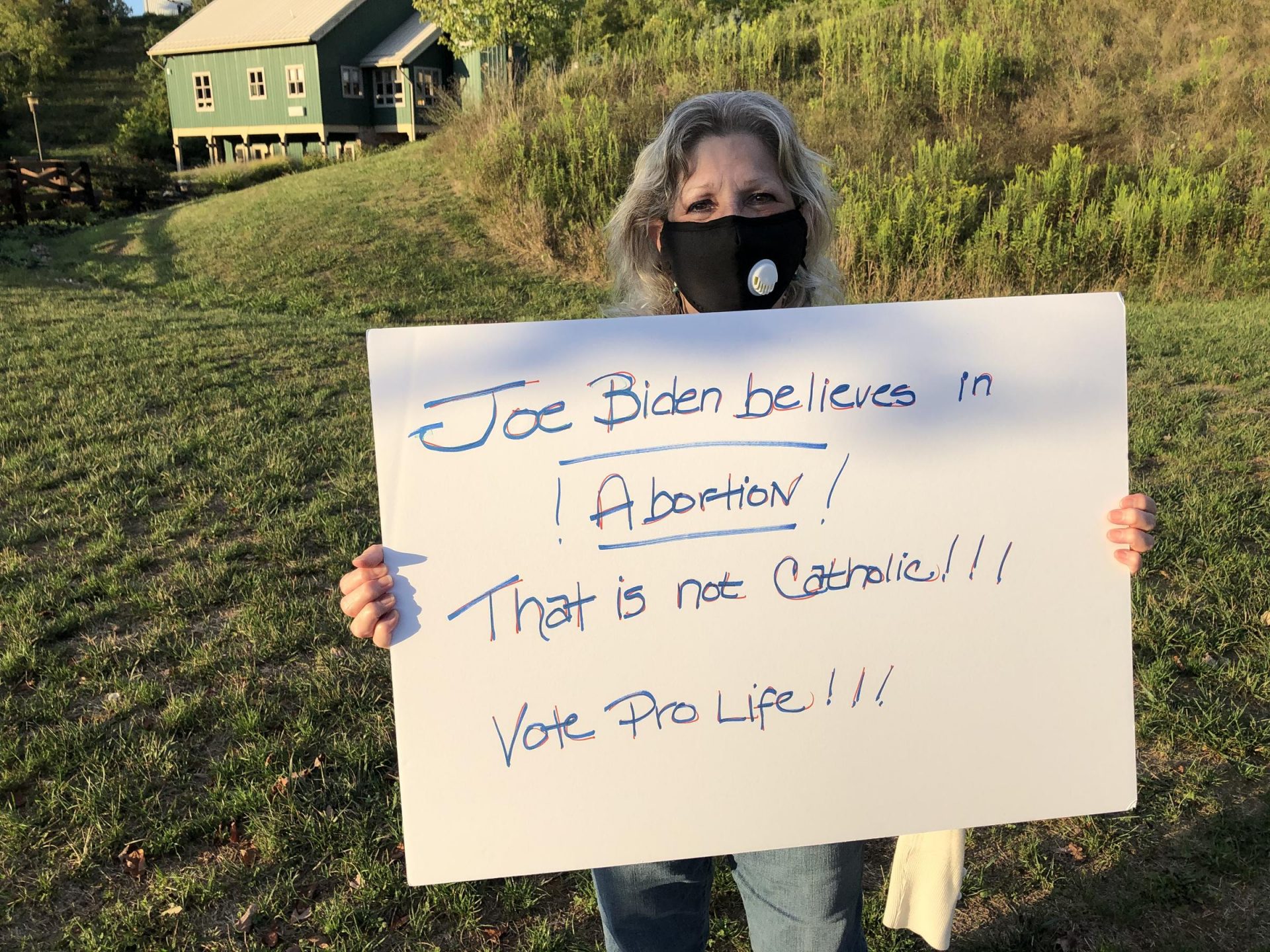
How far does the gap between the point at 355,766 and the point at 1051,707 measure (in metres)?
2.30

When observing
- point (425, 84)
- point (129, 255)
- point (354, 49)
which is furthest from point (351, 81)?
point (129, 255)

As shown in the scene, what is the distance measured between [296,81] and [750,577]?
30.7m

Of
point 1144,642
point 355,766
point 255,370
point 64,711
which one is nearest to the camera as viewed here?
point 355,766

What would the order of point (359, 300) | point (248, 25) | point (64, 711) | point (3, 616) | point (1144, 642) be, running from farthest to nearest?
point (248, 25) < point (359, 300) < point (3, 616) < point (1144, 642) < point (64, 711)

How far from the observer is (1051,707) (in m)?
1.47

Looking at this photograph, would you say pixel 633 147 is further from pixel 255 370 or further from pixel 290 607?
pixel 290 607

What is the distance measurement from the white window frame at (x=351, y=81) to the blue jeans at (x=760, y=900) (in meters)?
30.4

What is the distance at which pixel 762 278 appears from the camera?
179 centimetres

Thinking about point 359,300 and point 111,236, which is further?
point 111,236

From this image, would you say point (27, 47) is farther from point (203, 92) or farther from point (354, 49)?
point (354, 49)

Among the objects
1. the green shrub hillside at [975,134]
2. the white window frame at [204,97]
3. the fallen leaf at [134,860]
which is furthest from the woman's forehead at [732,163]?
the white window frame at [204,97]

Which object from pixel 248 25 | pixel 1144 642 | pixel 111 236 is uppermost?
pixel 248 25

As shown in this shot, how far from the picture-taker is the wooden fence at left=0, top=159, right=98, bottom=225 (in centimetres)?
1897

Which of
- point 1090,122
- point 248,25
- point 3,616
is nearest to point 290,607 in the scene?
point 3,616
